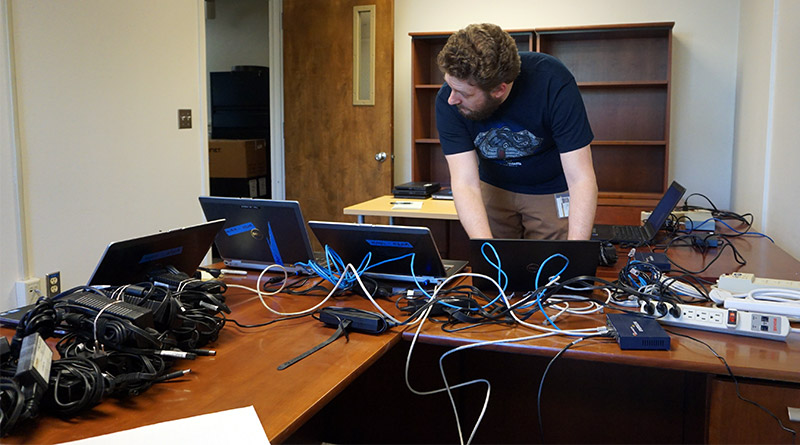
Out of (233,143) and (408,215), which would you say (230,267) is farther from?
(233,143)

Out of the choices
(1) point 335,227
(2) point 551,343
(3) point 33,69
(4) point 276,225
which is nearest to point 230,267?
(4) point 276,225

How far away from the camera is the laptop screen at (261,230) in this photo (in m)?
1.95

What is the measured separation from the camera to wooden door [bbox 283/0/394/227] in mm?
4824

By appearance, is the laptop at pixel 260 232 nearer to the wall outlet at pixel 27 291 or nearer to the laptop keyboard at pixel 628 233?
the wall outlet at pixel 27 291

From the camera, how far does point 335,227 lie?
5.98ft

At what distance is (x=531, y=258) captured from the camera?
5.64ft

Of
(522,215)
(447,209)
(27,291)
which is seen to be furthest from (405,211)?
(27,291)

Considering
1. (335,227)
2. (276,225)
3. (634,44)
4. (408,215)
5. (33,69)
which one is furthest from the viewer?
(634,44)

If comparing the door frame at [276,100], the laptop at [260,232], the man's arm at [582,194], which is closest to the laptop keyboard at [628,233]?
the man's arm at [582,194]

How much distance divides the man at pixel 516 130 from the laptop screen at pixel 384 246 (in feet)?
1.69

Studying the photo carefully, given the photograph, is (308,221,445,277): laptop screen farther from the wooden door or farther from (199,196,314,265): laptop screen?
the wooden door

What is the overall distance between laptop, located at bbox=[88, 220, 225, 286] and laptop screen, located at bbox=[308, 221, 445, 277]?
33 centimetres

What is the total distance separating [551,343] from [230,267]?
1.19m

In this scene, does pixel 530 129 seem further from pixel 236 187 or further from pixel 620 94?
pixel 236 187
